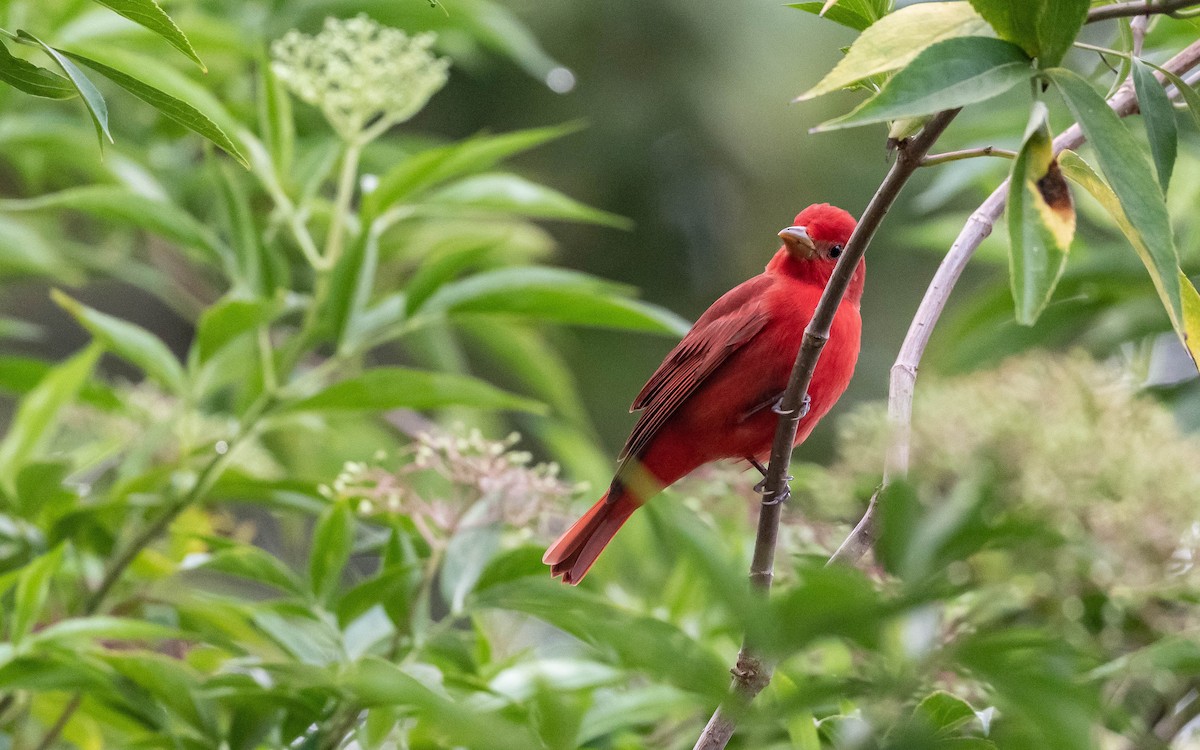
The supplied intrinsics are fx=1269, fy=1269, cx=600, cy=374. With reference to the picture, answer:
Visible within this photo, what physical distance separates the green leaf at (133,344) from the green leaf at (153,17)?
1.23 m


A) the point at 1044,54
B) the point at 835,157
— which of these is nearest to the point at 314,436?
the point at 1044,54

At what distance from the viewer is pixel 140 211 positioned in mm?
2217

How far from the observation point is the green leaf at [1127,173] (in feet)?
2.93

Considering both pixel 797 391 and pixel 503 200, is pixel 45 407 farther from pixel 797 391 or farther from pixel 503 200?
pixel 797 391

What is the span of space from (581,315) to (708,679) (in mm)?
1404

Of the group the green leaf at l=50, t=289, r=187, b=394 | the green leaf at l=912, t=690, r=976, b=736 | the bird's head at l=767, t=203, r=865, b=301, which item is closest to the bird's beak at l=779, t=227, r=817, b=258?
the bird's head at l=767, t=203, r=865, b=301

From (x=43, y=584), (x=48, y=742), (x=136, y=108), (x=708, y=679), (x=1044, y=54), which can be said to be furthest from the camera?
(x=136, y=108)

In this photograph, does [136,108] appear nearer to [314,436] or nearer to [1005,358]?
[314,436]

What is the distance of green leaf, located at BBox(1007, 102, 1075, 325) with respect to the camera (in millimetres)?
910

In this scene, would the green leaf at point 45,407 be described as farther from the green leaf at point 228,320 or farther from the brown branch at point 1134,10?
the brown branch at point 1134,10

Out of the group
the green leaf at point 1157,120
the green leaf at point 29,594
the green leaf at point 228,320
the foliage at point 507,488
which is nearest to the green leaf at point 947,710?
the foliage at point 507,488

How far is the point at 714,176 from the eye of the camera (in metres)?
4.97

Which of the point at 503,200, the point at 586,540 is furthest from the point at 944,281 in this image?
the point at 503,200

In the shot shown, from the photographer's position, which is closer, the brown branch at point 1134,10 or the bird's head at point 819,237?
the brown branch at point 1134,10
